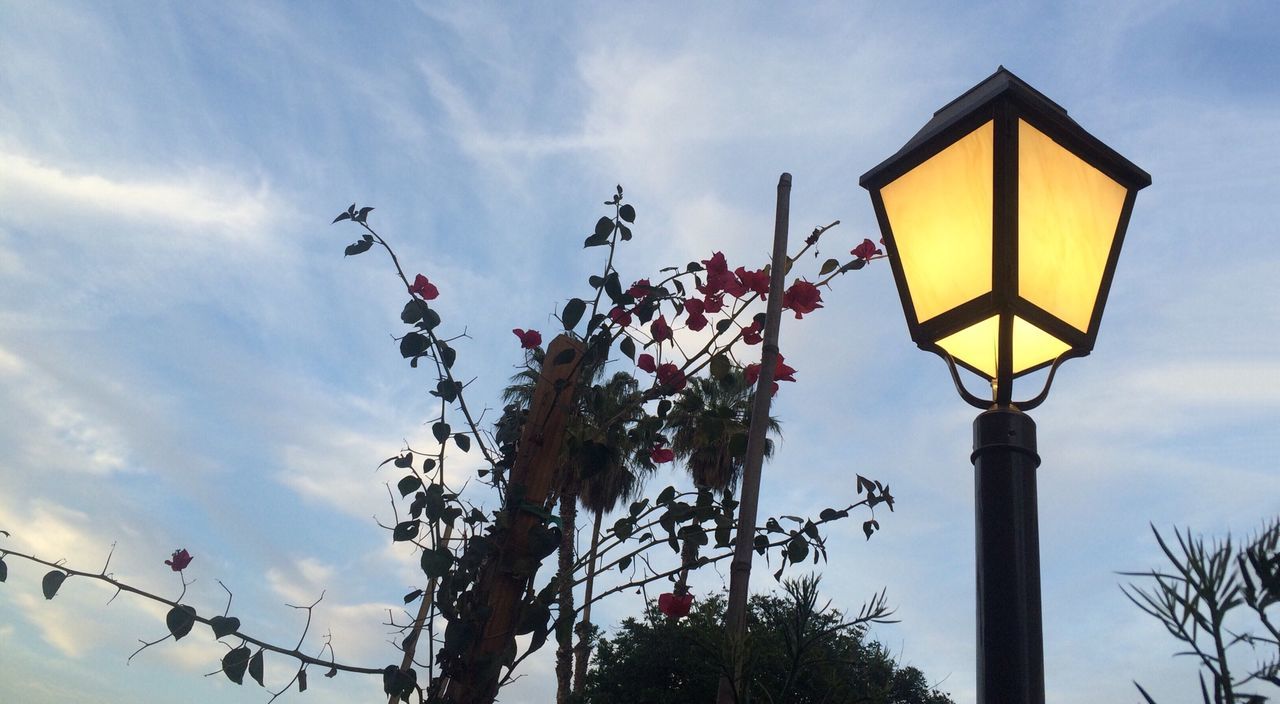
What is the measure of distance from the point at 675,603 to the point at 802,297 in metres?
1.09

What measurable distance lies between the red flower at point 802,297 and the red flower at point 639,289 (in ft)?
1.56

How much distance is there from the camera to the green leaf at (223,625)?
2.51 metres

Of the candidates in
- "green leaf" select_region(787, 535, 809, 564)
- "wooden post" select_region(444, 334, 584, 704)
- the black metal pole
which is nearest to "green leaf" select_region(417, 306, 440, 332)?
"wooden post" select_region(444, 334, 584, 704)

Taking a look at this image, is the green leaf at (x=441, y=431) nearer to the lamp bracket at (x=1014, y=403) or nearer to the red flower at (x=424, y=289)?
the red flower at (x=424, y=289)

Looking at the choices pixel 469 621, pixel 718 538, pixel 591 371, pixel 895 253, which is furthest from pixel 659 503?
pixel 895 253

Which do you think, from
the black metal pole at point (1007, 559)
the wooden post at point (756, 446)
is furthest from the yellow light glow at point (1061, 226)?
the wooden post at point (756, 446)

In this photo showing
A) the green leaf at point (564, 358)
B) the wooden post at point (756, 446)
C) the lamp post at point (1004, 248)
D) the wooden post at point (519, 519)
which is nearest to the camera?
the lamp post at point (1004, 248)

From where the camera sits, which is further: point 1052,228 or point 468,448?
point 468,448

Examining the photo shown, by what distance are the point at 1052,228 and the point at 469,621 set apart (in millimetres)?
1760

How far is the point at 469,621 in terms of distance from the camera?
256 centimetres

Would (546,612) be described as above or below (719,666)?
above

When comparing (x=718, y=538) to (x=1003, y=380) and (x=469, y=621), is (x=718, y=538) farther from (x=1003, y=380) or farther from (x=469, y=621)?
(x=1003, y=380)

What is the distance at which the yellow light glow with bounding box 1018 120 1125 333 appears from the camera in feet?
6.00

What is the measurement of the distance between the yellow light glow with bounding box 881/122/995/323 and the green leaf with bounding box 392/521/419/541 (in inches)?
64.9
